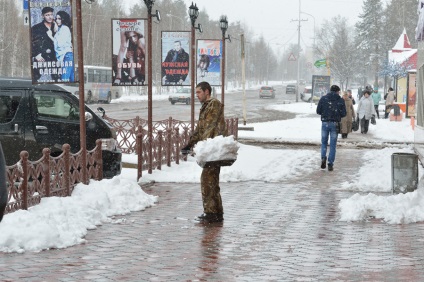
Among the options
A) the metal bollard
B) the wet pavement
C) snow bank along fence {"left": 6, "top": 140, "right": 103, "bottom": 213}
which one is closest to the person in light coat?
the metal bollard

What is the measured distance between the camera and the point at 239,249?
26.2 feet

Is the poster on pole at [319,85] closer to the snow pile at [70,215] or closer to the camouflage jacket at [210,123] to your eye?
the snow pile at [70,215]

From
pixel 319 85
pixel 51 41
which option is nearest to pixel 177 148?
pixel 51 41

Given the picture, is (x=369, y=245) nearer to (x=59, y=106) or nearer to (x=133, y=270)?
(x=133, y=270)

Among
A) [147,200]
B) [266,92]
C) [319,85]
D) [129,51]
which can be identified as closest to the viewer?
[147,200]

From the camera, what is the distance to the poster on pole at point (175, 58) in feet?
59.7

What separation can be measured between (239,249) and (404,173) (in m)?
4.35

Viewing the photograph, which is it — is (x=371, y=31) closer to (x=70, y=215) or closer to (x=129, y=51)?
(x=129, y=51)

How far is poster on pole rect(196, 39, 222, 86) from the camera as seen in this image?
71.7 feet

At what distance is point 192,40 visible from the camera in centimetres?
1844

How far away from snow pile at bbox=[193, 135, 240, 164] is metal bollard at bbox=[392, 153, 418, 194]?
327 cm

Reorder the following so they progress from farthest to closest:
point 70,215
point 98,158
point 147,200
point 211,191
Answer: point 98,158, point 147,200, point 211,191, point 70,215

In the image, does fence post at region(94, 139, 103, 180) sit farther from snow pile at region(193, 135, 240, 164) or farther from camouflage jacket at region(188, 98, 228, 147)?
snow pile at region(193, 135, 240, 164)

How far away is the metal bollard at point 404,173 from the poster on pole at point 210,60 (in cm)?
1089
